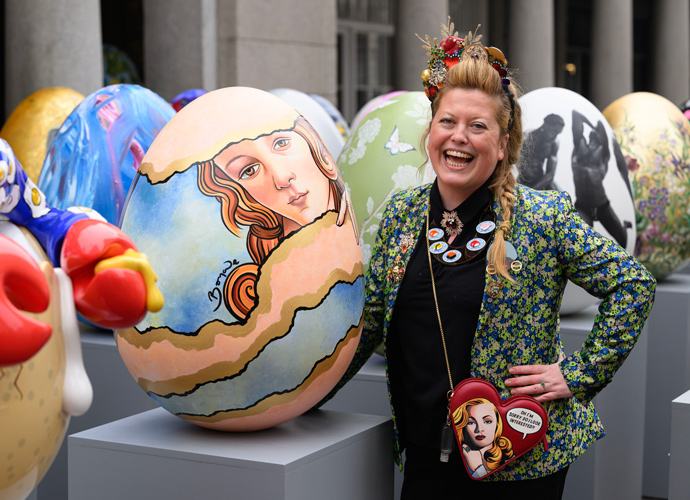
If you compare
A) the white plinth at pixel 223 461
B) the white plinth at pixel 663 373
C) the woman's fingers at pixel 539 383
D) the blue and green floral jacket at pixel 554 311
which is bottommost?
the white plinth at pixel 663 373

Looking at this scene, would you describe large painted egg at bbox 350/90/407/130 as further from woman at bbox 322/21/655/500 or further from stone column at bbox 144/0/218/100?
stone column at bbox 144/0/218/100

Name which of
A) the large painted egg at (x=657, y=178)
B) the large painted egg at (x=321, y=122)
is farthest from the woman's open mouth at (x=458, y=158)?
the large painted egg at (x=657, y=178)

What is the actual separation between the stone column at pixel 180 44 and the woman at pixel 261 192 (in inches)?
266

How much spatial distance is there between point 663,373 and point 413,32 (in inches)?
331

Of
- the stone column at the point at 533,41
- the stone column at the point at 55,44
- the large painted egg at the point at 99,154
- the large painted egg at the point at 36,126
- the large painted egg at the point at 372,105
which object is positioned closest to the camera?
the large painted egg at the point at 99,154

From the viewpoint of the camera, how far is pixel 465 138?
8.53ft

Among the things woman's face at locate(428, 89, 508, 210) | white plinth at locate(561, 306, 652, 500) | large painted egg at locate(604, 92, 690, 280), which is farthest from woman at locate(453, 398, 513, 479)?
large painted egg at locate(604, 92, 690, 280)

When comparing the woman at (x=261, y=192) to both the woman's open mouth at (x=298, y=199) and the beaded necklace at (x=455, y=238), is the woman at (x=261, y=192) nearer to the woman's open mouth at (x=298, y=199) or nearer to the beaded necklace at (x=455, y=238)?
the woman's open mouth at (x=298, y=199)

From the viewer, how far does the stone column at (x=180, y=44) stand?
9.00 metres

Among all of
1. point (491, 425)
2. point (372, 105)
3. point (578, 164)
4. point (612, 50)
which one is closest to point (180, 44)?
point (372, 105)

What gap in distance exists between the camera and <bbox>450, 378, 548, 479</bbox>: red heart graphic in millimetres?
2518

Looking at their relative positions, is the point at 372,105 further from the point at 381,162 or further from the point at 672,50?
the point at 672,50

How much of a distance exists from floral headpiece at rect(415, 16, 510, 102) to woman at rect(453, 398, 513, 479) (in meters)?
0.88

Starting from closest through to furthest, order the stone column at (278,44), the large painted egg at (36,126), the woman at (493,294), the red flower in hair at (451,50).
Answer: the woman at (493,294) < the red flower in hair at (451,50) < the large painted egg at (36,126) < the stone column at (278,44)
